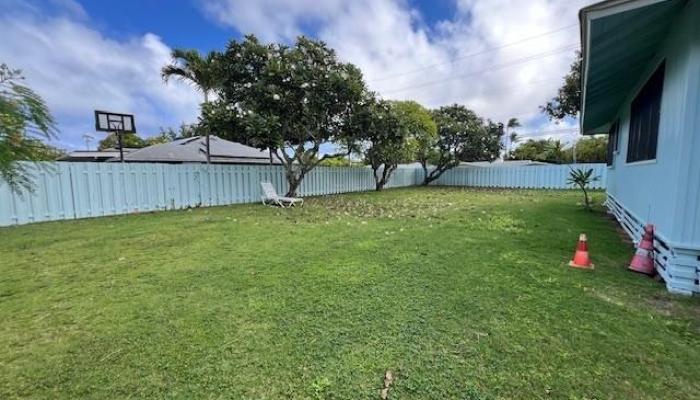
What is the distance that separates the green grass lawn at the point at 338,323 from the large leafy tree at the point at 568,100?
36.7 ft

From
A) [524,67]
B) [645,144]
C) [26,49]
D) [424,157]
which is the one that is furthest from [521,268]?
[524,67]

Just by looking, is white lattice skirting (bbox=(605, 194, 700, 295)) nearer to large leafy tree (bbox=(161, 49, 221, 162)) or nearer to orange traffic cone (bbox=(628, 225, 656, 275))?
orange traffic cone (bbox=(628, 225, 656, 275))

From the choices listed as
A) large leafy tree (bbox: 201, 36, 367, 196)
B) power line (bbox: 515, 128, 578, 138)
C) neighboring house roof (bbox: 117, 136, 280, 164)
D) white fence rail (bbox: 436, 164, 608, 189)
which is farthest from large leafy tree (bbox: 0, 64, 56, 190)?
power line (bbox: 515, 128, 578, 138)

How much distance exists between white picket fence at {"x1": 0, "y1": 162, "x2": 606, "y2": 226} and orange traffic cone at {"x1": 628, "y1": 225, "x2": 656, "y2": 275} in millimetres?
6589

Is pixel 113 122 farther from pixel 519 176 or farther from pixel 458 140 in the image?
pixel 519 176

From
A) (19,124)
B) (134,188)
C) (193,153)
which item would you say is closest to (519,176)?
(193,153)

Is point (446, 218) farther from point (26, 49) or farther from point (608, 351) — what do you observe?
point (26, 49)

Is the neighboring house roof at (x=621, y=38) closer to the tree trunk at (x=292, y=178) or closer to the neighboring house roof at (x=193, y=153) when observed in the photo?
the tree trunk at (x=292, y=178)

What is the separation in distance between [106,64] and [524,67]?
23.2m

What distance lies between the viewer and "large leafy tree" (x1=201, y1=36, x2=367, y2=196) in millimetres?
8984

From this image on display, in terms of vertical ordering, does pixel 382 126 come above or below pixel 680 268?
above

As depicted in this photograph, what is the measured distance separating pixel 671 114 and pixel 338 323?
4069mm

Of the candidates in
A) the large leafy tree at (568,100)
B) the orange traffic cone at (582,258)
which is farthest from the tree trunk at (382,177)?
the orange traffic cone at (582,258)

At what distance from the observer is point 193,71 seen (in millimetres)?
11250
